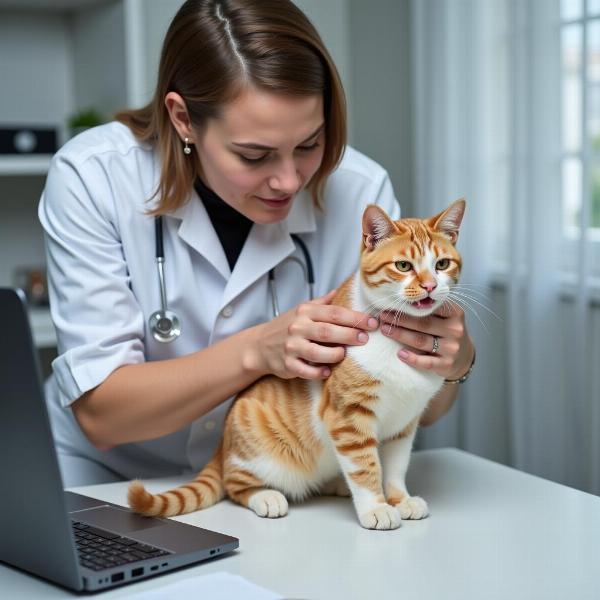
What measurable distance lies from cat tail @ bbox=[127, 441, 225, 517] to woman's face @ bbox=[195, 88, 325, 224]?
38 cm

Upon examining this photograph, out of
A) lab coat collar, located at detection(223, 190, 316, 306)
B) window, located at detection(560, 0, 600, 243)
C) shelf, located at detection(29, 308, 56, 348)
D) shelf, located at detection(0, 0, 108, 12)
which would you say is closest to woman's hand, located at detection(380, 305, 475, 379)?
lab coat collar, located at detection(223, 190, 316, 306)

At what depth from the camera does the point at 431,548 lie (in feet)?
3.24

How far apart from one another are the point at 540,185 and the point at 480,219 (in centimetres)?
25

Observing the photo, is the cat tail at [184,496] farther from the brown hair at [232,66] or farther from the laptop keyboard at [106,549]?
the brown hair at [232,66]

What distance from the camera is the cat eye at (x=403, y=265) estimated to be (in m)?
1.04

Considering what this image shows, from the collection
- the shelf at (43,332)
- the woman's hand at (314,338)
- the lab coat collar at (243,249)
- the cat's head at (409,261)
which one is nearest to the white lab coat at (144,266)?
the lab coat collar at (243,249)

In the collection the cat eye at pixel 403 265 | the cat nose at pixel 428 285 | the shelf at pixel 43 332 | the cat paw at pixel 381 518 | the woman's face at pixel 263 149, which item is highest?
the woman's face at pixel 263 149

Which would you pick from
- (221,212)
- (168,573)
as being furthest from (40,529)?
(221,212)

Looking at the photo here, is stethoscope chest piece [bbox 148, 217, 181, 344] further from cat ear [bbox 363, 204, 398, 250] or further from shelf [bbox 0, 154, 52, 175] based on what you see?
shelf [bbox 0, 154, 52, 175]

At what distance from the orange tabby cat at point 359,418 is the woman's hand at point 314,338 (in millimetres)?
17

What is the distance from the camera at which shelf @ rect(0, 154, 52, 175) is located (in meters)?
2.36

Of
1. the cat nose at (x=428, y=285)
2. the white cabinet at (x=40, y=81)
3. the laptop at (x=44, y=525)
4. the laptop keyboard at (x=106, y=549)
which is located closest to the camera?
the laptop at (x=44, y=525)

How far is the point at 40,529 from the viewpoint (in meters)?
0.87

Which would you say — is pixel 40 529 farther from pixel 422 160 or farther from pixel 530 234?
pixel 422 160
